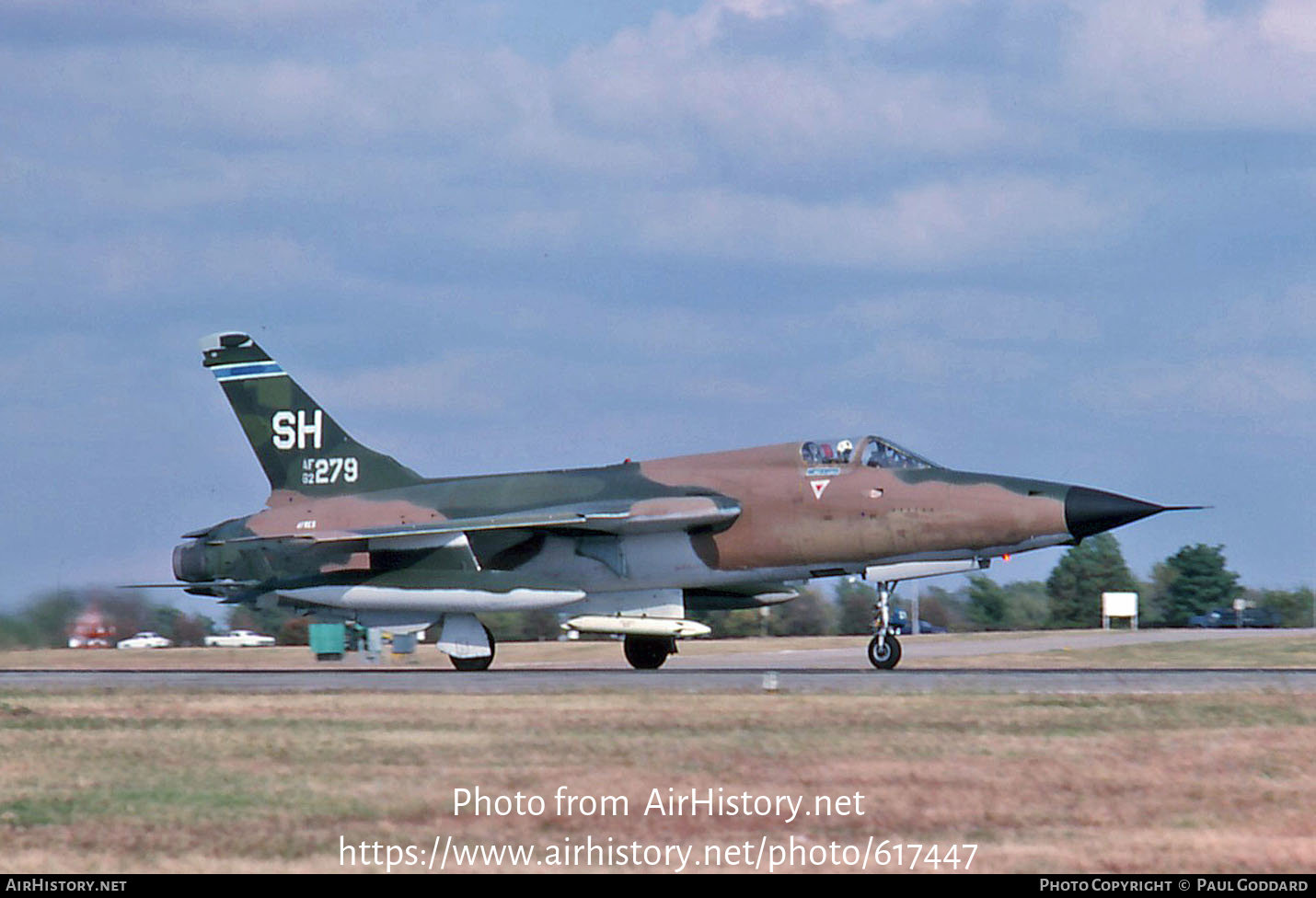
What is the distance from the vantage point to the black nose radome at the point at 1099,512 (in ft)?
69.7

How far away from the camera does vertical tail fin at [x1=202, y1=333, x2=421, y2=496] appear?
26.9m

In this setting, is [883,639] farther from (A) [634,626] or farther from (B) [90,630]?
Result: (B) [90,630]

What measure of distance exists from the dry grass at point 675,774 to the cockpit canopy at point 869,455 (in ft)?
21.1

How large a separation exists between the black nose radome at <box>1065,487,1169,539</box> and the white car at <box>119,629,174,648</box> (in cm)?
1635

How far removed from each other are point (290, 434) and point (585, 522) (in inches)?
231

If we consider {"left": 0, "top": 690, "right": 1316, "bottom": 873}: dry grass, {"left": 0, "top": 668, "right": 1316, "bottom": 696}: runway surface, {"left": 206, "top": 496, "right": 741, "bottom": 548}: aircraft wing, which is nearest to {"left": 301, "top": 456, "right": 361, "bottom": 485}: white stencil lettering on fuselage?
{"left": 206, "top": 496, "right": 741, "bottom": 548}: aircraft wing

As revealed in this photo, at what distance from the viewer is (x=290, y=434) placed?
27156 mm

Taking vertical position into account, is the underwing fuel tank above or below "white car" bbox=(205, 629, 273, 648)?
above

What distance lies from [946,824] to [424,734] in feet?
19.1

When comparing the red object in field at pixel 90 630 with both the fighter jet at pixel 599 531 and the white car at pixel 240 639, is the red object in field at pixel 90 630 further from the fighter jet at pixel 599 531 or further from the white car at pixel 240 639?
the white car at pixel 240 639

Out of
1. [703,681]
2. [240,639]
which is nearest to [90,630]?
[703,681]

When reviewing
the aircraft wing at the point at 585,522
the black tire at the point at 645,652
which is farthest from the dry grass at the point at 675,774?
the black tire at the point at 645,652

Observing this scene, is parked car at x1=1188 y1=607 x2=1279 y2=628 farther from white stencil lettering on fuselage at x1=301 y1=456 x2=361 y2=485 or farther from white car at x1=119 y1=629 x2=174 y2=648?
white stencil lettering on fuselage at x1=301 y1=456 x2=361 y2=485

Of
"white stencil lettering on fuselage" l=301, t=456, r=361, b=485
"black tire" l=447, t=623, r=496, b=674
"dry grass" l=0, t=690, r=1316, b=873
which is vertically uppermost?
"white stencil lettering on fuselage" l=301, t=456, r=361, b=485
